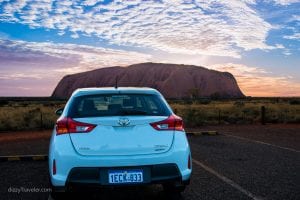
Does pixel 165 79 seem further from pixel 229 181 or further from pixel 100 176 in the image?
pixel 100 176

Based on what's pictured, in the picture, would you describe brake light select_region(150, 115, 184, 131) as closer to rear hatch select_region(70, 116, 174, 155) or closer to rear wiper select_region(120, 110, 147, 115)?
rear hatch select_region(70, 116, 174, 155)

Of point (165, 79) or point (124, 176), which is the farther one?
point (165, 79)

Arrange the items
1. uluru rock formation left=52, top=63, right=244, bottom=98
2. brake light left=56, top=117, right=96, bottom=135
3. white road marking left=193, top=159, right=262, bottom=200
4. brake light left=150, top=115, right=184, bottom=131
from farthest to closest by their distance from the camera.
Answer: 1. uluru rock formation left=52, top=63, right=244, bottom=98
2. white road marking left=193, top=159, right=262, bottom=200
3. brake light left=150, top=115, right=184, bottom=131
4. brake light left=56, top=117, right=96, bottom=135

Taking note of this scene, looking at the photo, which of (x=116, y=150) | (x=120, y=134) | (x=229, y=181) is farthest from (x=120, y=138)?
(x=229, y=181)

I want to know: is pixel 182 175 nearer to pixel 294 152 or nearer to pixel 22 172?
pixel 22 172

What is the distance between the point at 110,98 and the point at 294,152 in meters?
7.39

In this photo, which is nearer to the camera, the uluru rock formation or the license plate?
the license plate

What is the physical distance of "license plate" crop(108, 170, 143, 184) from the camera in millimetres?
4719

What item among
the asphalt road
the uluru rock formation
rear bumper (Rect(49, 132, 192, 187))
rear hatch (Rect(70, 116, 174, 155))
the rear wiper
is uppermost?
the uluru rock formation

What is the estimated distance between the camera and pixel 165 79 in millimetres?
174000

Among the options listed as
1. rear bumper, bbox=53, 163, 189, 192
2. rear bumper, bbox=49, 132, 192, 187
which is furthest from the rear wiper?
rear bumper, bbox=53, 163, 189, 192

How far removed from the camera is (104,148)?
4.71 m

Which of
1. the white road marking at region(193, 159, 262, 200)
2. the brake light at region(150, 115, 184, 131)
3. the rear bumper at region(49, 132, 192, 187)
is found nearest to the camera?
the rear bumper at region(49, 132, 192, 187)

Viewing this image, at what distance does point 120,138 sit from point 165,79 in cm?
16965
